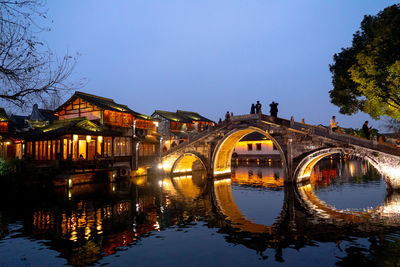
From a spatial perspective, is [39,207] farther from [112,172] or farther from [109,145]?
[109,145]

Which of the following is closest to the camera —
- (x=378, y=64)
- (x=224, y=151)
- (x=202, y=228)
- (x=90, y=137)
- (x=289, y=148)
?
(x=202, y=228)

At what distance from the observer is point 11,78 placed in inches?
350

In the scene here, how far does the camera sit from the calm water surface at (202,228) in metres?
9.72

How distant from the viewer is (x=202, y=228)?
13.5m

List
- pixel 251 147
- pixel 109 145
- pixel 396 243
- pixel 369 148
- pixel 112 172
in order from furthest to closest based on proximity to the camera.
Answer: pixel 251 147 < pixel 109 145 < pixel 112 172 < pixel 369 148 < pixel 396 243

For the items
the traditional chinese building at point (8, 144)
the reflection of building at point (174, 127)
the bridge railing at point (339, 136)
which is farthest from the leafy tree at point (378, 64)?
the traditional chinese building at point (8, 144)

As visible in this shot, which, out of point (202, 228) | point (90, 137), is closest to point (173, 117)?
point (90, 137)

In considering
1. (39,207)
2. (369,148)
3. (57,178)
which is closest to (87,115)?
(57,178)

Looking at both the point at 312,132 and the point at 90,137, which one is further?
the point at 90,137

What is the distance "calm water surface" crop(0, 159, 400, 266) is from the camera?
972cm

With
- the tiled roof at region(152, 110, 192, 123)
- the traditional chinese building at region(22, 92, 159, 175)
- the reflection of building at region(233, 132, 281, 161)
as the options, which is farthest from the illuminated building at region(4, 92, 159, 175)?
the reflection of building at region(233, 132, 281, 161)

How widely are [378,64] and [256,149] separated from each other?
40.0 m

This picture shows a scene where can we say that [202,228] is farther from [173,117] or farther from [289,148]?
[173,117]

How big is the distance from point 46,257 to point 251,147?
175 ft
